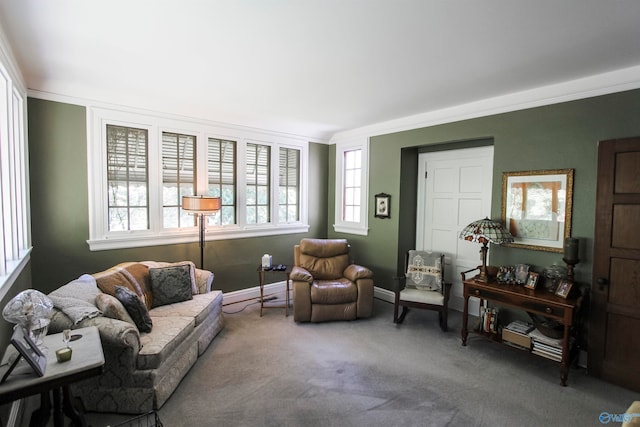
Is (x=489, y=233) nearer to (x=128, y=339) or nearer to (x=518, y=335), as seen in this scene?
(x=518, y=335)

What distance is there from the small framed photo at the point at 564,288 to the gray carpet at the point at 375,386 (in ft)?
2.29

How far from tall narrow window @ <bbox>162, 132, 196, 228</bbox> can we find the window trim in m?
2.38

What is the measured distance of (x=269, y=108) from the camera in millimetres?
3879

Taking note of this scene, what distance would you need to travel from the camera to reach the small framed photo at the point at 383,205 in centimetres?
459

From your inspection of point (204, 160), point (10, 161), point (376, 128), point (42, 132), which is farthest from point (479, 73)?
point (42, 132)

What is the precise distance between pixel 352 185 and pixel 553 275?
3.06 m

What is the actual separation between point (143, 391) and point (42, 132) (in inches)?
110

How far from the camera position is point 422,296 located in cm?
366

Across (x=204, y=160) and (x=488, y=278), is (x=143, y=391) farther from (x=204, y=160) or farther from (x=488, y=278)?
(x=488, y=278)

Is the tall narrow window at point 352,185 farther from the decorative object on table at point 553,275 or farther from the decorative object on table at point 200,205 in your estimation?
the decorative object on table at point 553,275

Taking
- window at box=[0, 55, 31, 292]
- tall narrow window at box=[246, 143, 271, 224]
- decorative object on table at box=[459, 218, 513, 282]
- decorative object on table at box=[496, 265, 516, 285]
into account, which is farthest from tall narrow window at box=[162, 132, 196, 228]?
decorative object on table at box=[496, 265, 516, 285]

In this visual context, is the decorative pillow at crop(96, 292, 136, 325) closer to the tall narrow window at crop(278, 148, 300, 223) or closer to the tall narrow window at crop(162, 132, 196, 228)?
the tall narrow window at crop(162, 132, 196, 228)

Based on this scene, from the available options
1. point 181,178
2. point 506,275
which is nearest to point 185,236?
point 181,178

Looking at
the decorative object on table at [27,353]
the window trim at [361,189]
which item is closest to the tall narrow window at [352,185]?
the window trim at [361,189]
